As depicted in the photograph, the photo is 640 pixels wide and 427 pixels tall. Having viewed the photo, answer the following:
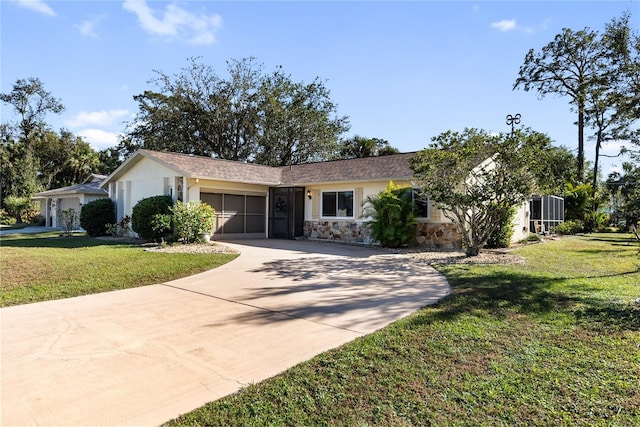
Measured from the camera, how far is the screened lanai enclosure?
19578 mm

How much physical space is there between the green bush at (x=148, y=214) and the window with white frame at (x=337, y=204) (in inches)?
253

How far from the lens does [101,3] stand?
31.3 ft

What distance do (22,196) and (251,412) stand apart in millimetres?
37664

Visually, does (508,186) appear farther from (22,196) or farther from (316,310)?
(22,196)

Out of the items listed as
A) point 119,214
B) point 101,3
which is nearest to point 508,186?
point 101,3

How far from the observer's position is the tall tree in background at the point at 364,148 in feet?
99.5

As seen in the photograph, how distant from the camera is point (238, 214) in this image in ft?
55.8

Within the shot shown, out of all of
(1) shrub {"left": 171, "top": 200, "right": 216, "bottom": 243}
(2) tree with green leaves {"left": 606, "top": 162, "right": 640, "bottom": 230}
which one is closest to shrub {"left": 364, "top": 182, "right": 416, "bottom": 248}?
(1) shrub {"left": 171, "top": 200, "right": 216, "bottom": 243}

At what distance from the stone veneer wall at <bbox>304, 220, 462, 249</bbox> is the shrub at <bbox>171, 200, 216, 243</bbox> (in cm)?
499

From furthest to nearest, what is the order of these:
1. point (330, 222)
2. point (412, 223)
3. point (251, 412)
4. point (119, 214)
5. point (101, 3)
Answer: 1. point (119, 214)
2. point (330, 222)
3. point (412, 223)
4. point (101, 3)
5. point (251, 412)

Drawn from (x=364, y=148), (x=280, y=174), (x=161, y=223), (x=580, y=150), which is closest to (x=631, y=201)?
(x=161, y=223)

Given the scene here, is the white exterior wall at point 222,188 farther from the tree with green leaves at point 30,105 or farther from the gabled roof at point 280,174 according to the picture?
the tree with green leaves at point 30,105

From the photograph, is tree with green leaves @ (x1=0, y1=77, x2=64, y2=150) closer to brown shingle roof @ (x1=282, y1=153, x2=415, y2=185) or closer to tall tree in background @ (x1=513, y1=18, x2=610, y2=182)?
brown shingle roof @ (x1=282, y1=153, x2=415, y2=185)

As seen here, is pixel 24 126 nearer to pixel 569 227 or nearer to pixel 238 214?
pixel 238 214
